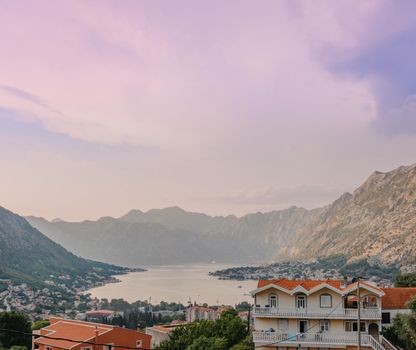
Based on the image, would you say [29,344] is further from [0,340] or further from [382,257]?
[382,257]

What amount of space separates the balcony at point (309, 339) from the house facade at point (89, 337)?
11.3 meters

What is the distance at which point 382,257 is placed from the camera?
6481 inches

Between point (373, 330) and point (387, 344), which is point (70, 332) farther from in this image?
point (387, 344)

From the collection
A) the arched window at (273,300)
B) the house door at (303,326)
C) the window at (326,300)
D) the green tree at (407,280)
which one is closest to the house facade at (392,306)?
the window at (326,300)

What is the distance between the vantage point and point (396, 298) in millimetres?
26609

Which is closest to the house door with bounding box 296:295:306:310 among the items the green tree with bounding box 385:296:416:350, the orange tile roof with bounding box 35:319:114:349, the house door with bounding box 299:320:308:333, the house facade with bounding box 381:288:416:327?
the house door with bounding box 299:320:308:333

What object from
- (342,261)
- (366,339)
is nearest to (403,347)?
(366,339)

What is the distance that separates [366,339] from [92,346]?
1759 centimetres

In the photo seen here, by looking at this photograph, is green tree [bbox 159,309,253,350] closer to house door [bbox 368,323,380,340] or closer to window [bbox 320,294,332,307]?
window [bbox 320,294,332,307]

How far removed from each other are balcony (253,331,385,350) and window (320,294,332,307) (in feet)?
5.01

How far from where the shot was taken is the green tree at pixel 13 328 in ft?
151

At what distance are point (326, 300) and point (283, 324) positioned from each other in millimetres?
2608

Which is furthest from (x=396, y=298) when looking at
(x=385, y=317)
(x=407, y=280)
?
(x=407, y=280)

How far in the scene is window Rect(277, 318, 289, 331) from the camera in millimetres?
26875
